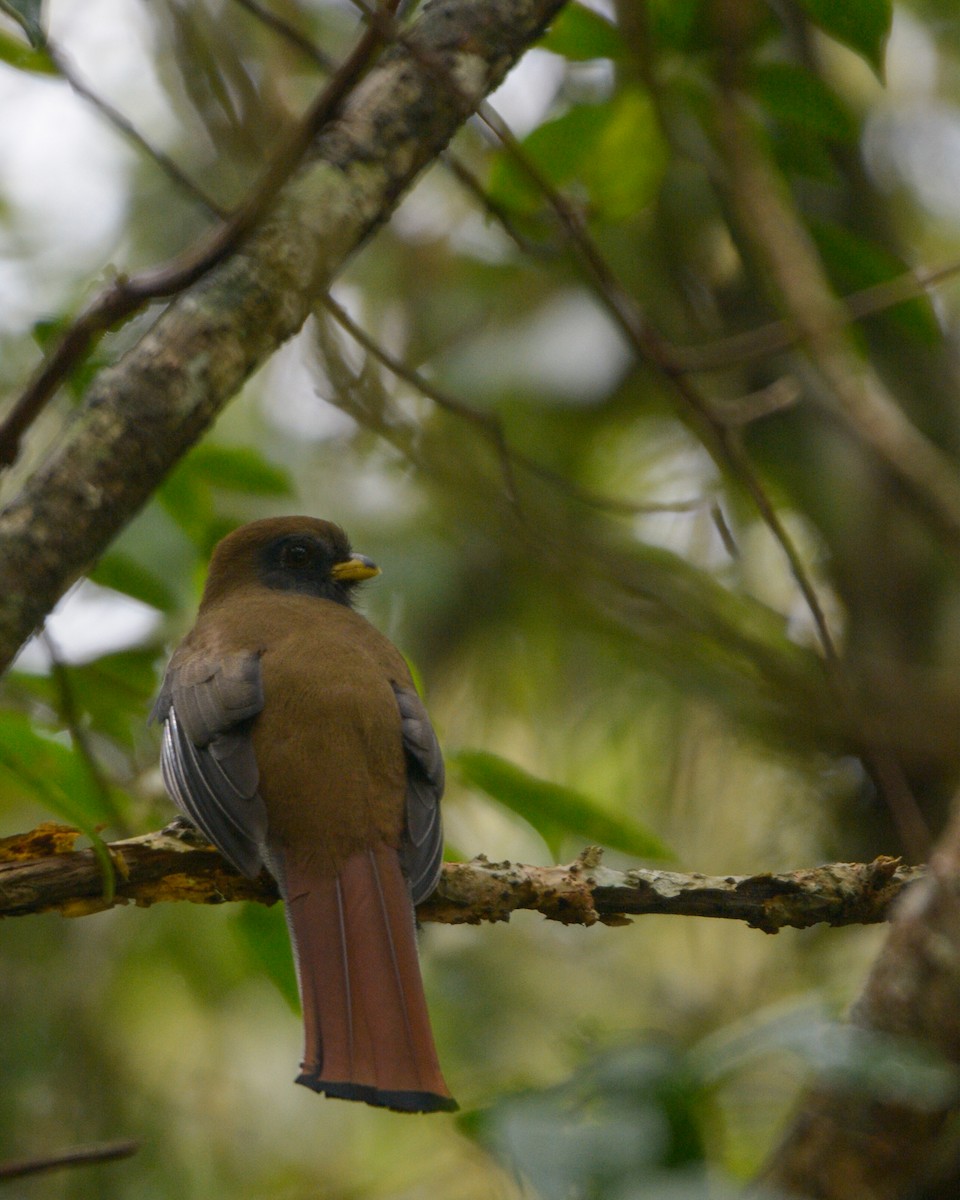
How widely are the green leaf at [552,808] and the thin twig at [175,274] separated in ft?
3.01

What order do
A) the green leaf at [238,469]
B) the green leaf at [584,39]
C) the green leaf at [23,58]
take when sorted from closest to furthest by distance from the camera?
the green leaf at [23,58] < the green leaf at [584,39] < the green leaf at [238,469]

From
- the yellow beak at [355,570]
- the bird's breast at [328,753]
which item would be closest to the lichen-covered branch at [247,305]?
the bird's breast at [328,753]

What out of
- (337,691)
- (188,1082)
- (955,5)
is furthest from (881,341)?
(188,1082)

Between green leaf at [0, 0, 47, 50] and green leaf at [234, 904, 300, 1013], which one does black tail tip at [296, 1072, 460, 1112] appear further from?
green leaf at [0, 0, 47, 50]

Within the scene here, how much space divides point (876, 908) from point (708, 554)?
2.48 m

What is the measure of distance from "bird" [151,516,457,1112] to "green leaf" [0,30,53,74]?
1.30m

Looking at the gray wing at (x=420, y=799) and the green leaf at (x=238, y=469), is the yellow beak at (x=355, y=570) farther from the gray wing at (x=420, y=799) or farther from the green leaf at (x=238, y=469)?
the green leaf at (x=238, y=469)

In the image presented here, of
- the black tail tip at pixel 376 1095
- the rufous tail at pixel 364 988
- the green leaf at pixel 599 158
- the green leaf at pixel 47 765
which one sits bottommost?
the black tail tip at pixel 376 1095

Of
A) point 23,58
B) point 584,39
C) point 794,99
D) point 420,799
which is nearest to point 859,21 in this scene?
Answer: point 794,99

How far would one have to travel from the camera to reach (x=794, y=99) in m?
2.47

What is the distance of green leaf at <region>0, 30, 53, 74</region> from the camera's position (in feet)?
Answer: 7.14

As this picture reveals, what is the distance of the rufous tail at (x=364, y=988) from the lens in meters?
2.19

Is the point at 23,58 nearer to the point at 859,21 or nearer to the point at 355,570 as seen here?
the point at 859,21

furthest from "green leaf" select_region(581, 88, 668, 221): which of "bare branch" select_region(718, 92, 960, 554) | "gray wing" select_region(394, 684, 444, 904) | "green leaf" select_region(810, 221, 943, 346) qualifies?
"gray wing" select_region(394, 684, 444, 904)
